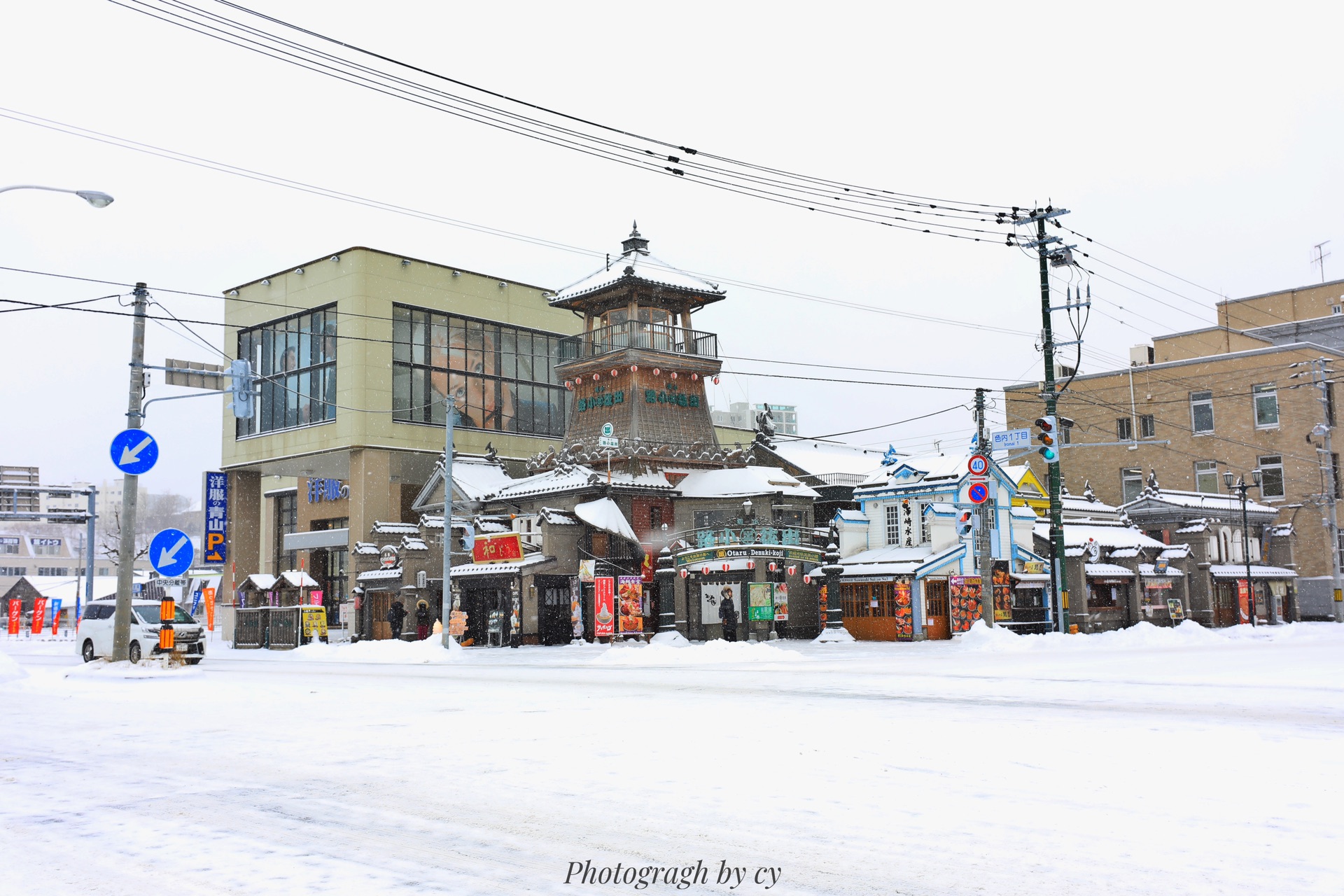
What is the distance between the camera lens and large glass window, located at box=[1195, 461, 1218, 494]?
64438mm

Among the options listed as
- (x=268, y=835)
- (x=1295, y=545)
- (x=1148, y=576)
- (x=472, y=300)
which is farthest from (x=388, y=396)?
(x=1295, y=545)

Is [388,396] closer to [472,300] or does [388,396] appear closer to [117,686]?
[472,300]

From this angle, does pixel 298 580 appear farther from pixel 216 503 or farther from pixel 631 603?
pixel 631 603

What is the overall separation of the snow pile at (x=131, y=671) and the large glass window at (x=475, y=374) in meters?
28.8

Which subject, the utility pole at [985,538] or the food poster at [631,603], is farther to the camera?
the food poster at [631,603]

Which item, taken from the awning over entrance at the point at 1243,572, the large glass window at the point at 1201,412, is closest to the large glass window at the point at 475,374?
the awning over entrance at the point at 1243,572

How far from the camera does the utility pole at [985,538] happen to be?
3431cm

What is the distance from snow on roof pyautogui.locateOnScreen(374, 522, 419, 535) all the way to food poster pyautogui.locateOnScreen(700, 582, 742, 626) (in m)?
16.4

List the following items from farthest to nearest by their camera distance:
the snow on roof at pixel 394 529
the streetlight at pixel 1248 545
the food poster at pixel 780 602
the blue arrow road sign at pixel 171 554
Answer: the streetlight at pixel 1248 545
the snow on roof at pixel 394 529
the food poster at pixel 780 602
the blue arrow road sign at pixel 171 554

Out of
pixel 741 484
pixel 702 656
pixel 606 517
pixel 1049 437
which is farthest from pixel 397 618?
pixel 1049 437

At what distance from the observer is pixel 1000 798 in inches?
325

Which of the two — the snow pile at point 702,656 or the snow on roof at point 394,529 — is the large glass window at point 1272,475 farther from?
the snow on roof at point 394,529

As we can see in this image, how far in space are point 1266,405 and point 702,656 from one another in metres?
49.6

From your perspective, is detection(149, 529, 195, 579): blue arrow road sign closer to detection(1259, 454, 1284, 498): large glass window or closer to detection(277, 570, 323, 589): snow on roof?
detection(277, 570, 323, 589): snow on roof
